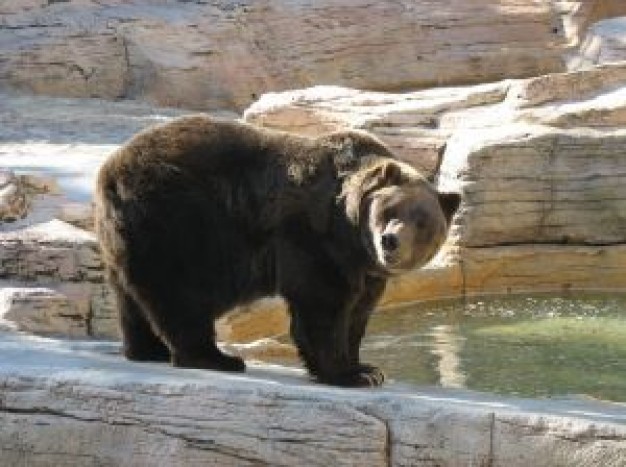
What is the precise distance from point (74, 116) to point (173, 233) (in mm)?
9975

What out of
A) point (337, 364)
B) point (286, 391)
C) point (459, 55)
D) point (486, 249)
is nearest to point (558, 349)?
point (486, 249)

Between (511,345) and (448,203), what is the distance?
153 inches

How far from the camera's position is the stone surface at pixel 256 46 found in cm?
1727

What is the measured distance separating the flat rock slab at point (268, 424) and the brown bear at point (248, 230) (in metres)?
0.40

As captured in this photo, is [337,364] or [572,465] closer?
[572,465]

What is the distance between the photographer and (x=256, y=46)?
1823 centimetres

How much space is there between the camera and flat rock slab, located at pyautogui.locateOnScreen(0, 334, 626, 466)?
528 cm

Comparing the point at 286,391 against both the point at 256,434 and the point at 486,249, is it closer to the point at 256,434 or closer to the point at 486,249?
the point at 256,434

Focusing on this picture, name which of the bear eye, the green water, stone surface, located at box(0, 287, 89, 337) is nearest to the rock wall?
the green water

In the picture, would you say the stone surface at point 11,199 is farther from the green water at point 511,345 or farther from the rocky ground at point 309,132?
the green water at point 511,345

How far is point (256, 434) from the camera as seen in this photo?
5.42 m

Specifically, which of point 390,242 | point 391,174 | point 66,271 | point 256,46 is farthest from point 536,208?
point 256,46

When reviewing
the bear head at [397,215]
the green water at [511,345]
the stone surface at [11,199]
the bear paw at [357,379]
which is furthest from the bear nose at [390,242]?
the stone surface at [11,199]

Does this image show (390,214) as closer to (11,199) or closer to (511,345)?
(511,345)
